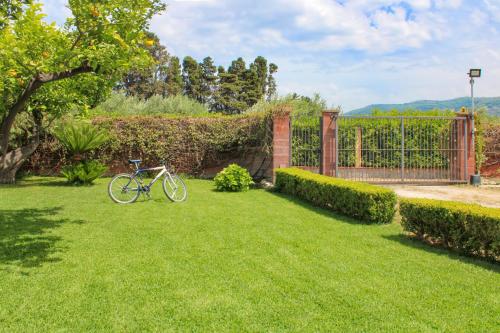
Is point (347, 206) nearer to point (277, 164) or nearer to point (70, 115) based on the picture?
point (277, 164)

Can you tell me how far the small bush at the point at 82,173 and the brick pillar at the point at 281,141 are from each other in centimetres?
511

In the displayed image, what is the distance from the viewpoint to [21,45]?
4.22 m

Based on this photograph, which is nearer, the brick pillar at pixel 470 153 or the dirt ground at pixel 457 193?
the dirt ground at pixel 457 193

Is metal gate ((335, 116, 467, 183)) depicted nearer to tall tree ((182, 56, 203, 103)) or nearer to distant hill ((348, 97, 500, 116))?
distant hill ((348, 97, 500, 116))

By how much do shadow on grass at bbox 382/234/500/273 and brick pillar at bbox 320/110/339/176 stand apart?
601 cm

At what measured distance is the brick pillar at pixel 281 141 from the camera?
11375 millimetres

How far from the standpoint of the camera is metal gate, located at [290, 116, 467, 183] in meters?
12.0

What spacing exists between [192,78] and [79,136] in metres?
33.1

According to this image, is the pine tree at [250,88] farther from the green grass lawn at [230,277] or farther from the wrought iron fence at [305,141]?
the green grass lawn at [230,277]

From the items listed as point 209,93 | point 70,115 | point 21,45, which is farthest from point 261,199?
Answer: point 209,93

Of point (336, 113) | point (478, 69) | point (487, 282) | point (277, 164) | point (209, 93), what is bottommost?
point (487, 282)

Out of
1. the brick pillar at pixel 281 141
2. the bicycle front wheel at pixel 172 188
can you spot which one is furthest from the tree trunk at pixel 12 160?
the brick pillar at pixel 281 141

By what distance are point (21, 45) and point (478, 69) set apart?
40.7 feet

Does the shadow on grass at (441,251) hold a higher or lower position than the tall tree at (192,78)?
lower
